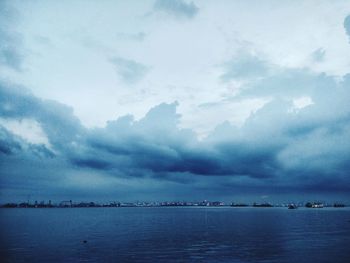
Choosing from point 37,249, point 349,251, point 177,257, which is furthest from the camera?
point 37,249

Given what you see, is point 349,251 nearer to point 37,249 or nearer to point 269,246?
point 269,246

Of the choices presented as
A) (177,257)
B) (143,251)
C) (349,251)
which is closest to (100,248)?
(143,251)

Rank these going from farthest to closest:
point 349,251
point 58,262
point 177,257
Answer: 1. point 349,251
2. point 177,257
3. point 58,262

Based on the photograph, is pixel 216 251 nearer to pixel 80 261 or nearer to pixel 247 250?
pixel 247 250

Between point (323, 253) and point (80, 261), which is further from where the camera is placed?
point (323, 253)

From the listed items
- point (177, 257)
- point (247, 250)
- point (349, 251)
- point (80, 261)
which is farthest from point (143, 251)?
point (349, 251)

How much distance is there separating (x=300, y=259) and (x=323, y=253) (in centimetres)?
876

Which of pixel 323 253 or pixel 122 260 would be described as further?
pixel 323 253

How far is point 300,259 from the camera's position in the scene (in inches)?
2317

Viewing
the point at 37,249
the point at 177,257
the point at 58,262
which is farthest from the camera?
the point at 37,249

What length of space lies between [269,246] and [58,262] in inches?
1739

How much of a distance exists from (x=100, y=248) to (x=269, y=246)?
121 feet

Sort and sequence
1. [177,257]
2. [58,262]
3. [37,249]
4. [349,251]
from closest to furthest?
[58,262] < [177,257] < [349,251] < [37,249]

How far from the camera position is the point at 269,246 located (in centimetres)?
7488
